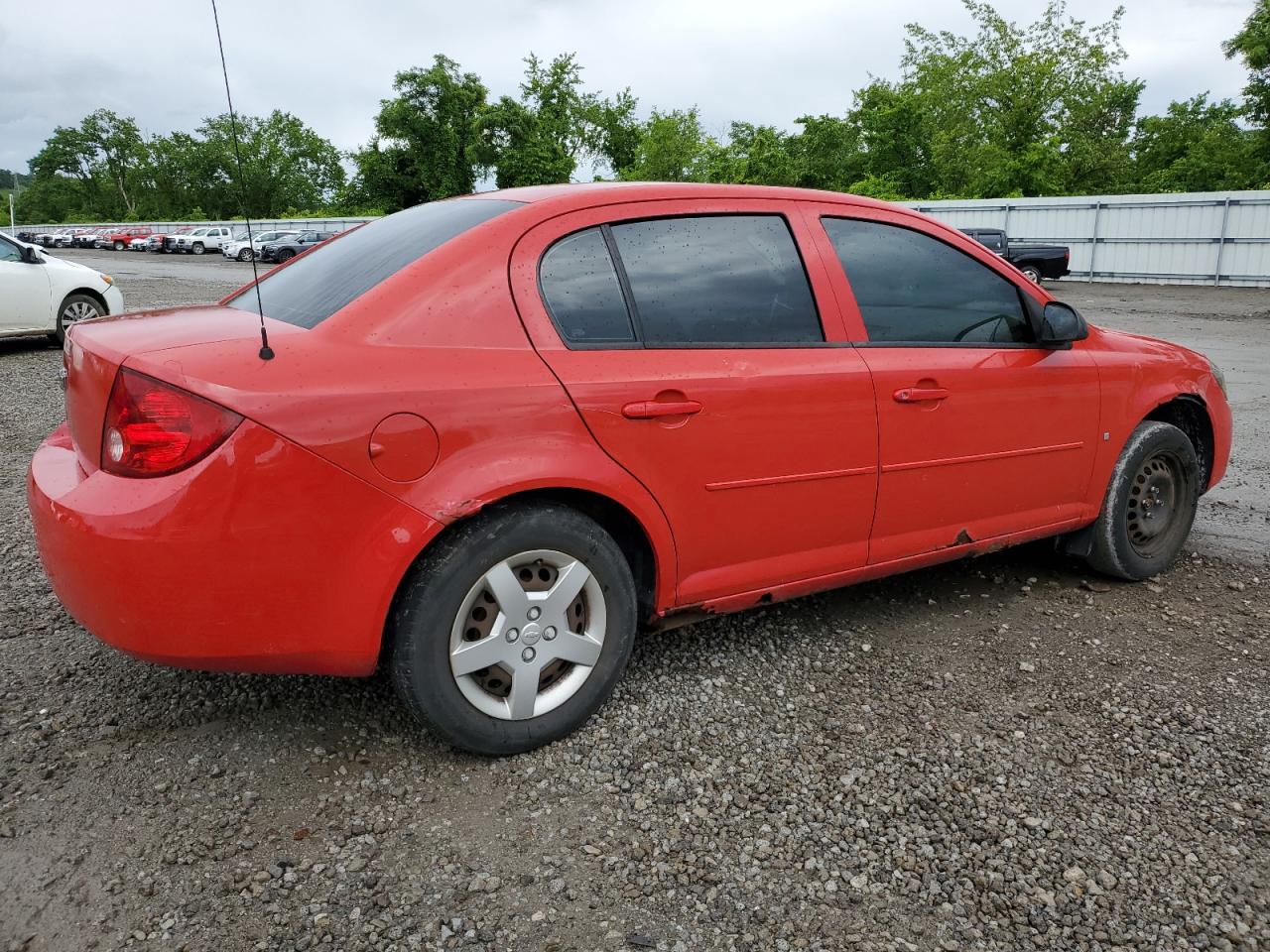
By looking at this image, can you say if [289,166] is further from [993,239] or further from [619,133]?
[993,239]

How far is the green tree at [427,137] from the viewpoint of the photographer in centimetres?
6178

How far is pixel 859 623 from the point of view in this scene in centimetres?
382

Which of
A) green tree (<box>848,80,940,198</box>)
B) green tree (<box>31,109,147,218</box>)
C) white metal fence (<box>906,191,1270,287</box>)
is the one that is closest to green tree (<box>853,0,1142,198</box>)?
green tree (<box>848,80,940,198</box>)

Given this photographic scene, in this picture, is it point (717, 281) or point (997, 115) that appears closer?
point (717, 281)

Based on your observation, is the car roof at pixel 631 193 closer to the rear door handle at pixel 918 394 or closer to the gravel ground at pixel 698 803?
the rear door handle at pixel 918 394

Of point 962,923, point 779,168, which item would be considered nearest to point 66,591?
point 962,923

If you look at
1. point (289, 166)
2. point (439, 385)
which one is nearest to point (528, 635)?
point (439, 385)

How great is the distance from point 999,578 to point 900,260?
1636 millimetres

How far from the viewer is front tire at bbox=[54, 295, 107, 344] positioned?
36.7 feet

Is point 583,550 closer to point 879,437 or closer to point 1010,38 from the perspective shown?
point 879,437

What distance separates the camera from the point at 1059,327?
371 cm

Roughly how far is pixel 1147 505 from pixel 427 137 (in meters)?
64.1

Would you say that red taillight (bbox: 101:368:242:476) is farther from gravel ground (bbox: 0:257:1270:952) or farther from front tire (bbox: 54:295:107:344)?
front tire (bbox: 54:295:107:344)

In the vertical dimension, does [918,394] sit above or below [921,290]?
below
